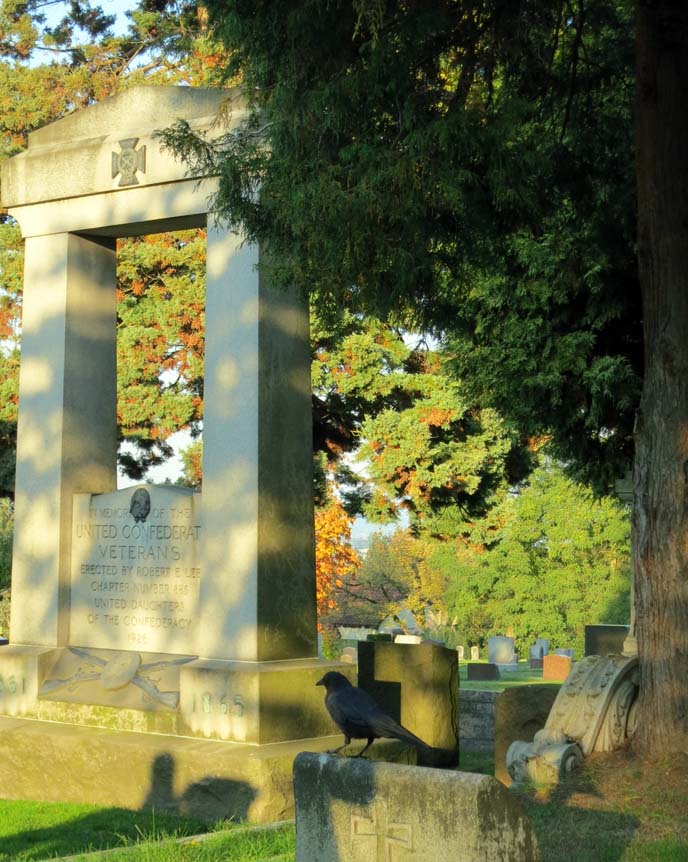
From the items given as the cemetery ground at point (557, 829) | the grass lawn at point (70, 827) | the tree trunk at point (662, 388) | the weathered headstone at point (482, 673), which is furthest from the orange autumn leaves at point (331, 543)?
the tree trunk at point (662, 388)

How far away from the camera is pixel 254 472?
9492 millimetres

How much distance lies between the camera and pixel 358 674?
1106cm

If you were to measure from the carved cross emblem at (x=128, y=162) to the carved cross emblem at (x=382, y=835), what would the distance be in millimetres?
7230

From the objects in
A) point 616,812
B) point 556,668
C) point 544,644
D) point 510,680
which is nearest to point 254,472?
point 616,812

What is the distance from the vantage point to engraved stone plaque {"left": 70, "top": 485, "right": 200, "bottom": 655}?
10125 mm

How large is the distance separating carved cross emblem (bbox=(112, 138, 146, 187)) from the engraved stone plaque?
269 centimetres

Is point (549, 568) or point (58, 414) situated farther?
point (549, 568)

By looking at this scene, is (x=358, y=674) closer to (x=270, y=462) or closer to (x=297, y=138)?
(x=270, y=462)

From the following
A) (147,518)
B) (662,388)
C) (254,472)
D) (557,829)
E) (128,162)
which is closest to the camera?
(557,829)

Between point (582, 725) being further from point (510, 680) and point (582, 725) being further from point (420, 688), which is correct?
point (510, 680)

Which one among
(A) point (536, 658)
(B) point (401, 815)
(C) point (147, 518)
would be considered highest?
(C) point (147, 518)

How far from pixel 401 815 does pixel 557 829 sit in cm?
238

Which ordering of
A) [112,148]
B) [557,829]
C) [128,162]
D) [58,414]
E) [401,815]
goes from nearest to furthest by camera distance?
[401,815] < [557,829] < [128,162] < [112,148] < [58,414]

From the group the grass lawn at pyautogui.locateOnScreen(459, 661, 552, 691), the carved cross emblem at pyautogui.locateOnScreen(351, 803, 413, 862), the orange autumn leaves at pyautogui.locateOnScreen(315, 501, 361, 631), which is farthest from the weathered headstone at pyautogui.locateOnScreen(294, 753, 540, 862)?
the orange autumn leaves at pyautogui.locateOnScreen(315, 501, 361, 631)
